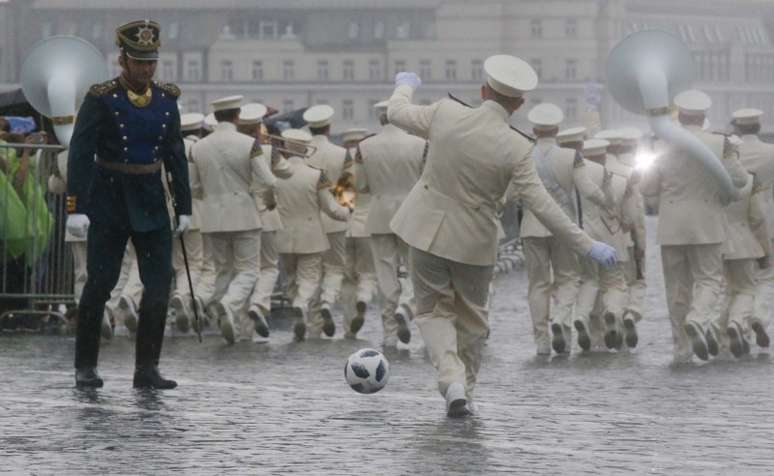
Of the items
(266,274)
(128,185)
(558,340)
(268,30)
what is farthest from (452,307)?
(268,30)

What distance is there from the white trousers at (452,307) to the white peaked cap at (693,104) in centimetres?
455

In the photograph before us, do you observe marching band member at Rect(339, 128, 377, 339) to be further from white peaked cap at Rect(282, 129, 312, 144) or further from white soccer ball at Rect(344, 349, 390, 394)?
white soccer ball at Rect(344, 349, 390, 394)

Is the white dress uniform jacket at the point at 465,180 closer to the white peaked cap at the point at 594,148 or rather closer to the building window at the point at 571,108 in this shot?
the white peaked cap at the point at 594,148

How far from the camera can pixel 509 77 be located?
10.8 meters

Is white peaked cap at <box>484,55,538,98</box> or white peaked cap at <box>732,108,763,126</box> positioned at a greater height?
white peaked cap at <box>484,55,538,98</box>

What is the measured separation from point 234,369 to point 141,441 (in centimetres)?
427

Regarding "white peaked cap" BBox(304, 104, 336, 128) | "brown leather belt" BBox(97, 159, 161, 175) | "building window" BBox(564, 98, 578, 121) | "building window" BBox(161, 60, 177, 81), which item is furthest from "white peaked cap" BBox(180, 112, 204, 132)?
"building window" BBox(564, 98, 578, 121)

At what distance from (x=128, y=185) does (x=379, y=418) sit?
6.53 ft

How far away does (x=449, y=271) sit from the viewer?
435 inches

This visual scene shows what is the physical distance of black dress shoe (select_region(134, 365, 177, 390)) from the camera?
38.2ft

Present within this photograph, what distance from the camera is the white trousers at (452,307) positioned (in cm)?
1089

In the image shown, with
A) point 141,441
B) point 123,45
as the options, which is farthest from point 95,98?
point 141,441

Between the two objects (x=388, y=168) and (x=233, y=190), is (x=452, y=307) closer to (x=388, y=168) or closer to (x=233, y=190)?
(x=388, y=168)

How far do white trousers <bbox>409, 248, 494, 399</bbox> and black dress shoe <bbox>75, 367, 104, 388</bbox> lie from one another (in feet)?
5.63
